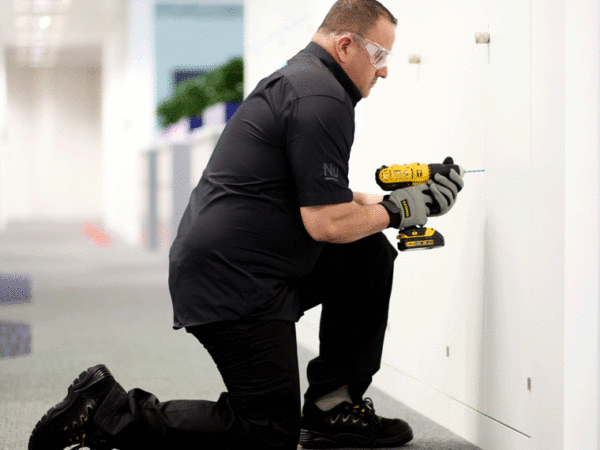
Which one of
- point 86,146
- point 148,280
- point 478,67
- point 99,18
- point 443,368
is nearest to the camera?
point 478,67

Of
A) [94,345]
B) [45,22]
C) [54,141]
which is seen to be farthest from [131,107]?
[94,345]

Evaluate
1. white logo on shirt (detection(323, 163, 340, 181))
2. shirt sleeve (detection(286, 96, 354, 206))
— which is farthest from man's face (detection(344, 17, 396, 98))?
white logo on shirt (detection(323, 163, 340, 181))

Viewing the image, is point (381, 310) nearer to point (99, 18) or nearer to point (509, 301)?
point (509, 301)

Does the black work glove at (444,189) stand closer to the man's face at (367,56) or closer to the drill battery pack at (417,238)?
the drill battery pack at (417,238)

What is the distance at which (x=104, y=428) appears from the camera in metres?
1.68

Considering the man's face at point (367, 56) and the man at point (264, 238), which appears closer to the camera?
the man at point (264, 238)

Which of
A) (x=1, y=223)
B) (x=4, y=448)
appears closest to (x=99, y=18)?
(x=1, y=223)

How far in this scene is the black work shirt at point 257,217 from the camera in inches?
65.9

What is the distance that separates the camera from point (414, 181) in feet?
6.02

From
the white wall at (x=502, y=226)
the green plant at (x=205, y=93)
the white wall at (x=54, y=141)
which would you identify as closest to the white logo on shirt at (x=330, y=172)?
the white wall at (x=502, y=226)

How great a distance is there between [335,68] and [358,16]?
0.38 feet

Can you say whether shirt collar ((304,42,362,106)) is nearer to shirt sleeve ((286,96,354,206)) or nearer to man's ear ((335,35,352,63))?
man's ear ((335,35,352,63))

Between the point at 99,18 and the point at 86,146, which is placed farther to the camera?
the point at 86,146

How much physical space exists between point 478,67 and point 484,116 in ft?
0.41
